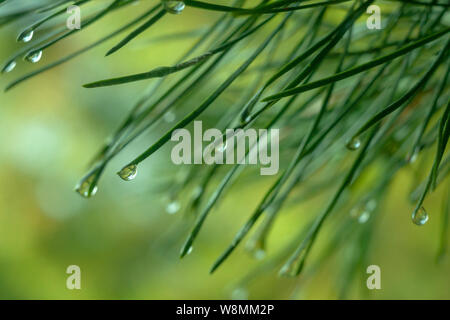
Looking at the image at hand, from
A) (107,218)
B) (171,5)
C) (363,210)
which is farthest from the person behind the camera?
(107,218)

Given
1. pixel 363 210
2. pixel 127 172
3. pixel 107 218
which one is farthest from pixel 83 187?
pixel 107 218

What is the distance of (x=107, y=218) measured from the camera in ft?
3.24

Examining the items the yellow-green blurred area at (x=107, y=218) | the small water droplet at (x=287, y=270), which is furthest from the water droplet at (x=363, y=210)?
the yellow-green blurred area at (x=107, y=218)

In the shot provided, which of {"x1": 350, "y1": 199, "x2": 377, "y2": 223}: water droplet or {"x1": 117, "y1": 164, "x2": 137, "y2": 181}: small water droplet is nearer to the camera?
{"x1": 117, "y1": 164, "x2": 137, "y2": 181}: small water droplet

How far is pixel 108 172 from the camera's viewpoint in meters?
0.94

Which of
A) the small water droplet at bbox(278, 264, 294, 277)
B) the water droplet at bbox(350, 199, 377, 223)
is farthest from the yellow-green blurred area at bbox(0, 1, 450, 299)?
the small water droplet at bbox(278, 264, 294, 277)

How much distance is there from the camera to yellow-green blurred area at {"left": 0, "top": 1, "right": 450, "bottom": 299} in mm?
855

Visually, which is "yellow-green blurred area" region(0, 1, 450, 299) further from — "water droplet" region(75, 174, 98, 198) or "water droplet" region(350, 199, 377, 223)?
"water droplet" region(75, 174, 98, 198)

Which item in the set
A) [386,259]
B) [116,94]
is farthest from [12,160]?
[386,259]

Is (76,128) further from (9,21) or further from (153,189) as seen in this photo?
(9,21)

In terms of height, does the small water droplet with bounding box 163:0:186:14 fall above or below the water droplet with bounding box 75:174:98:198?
above

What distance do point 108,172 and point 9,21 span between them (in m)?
0.62

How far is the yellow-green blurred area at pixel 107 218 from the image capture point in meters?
0.86

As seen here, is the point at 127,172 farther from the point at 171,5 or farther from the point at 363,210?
the point at 363,210
